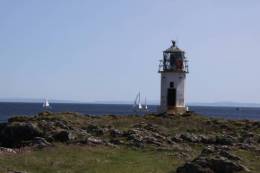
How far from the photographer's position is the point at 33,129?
40.9 meters

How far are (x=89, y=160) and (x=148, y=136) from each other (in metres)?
10.1

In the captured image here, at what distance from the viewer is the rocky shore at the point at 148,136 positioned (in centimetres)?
3581

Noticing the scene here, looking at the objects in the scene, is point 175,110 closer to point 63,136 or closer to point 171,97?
point 171,97

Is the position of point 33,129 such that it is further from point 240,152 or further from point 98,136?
point 240,152

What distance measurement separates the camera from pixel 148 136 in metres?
40.9

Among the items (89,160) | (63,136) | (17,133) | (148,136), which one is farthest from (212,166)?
(17,133)

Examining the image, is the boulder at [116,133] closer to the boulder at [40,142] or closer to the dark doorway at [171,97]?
the boulder at [40,142]

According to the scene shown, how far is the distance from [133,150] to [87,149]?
3.23 metres

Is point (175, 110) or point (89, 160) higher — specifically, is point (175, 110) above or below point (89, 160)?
above

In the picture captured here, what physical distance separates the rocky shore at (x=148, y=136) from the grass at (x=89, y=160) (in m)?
1.19

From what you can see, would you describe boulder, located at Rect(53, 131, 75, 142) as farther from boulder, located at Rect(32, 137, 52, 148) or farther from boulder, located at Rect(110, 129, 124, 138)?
boulder, located at Rect(110, 129, 124, 138)

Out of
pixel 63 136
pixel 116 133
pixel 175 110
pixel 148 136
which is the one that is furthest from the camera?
pixel 175 110

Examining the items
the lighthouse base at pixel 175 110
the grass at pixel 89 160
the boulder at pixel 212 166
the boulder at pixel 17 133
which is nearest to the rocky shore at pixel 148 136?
the boulder at pixel 17 133

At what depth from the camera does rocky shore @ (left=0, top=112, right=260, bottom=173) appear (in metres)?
35.8
